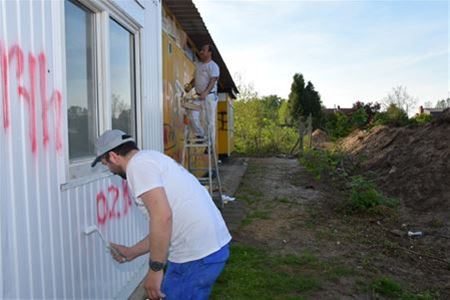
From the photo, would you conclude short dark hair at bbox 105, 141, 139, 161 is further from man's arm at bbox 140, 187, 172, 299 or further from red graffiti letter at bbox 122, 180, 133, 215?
red graffiti letter at bbox 122, 180, 133, 215

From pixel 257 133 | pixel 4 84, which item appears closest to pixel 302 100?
pixel 257 133

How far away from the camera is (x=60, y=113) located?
2.76 m

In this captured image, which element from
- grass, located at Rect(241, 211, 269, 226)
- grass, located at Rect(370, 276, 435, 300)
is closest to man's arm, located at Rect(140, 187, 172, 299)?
grass, located at Rect(370, 276, 435, 300)

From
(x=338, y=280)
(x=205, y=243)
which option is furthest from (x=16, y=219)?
(x=338, y=280)

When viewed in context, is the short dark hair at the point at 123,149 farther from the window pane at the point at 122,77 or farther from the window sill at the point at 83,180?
the window pane at the point at 122,77

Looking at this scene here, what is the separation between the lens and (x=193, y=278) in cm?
257

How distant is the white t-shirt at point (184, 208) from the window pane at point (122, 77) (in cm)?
168

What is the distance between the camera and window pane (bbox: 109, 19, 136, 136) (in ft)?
13.1

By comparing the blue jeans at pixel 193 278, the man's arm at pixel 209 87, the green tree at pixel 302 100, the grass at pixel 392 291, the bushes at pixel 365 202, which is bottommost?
the grass at pixel 392 291

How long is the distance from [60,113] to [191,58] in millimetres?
8123

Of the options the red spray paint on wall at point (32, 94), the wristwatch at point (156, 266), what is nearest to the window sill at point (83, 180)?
the red spray paint on wall at point (32, 94)

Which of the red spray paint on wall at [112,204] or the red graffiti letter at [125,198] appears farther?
the red graffiti letter at [125,198]

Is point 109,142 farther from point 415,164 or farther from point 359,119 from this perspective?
point 359,119

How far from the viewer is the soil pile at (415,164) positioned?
915 centimetres
